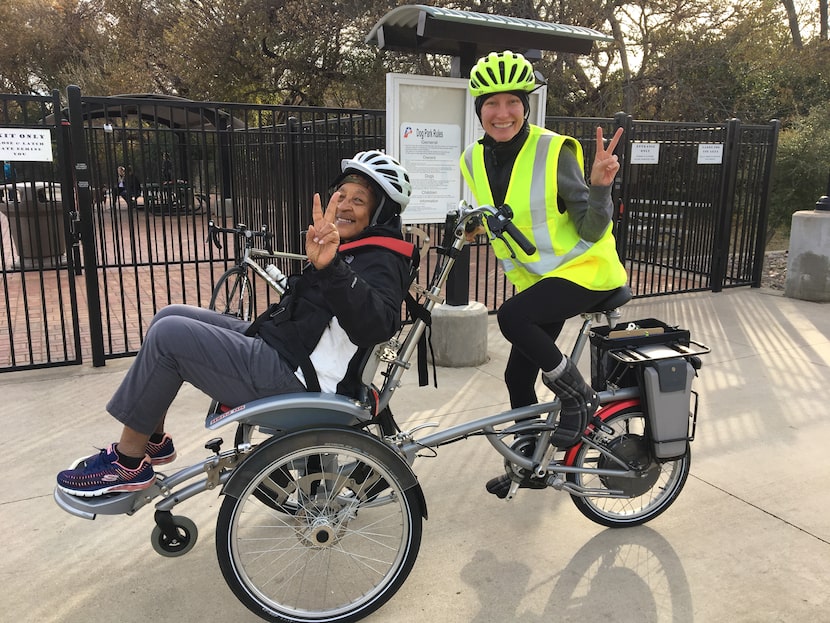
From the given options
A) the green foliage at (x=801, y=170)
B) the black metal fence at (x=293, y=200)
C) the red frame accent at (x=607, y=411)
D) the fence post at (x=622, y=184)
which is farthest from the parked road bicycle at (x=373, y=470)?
the green foliage at (x=801, y=170)

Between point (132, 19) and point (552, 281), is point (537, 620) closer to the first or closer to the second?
point (552, 281)

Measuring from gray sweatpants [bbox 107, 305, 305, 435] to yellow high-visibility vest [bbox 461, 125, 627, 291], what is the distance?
108 centimetres

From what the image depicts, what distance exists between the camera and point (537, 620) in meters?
2.48

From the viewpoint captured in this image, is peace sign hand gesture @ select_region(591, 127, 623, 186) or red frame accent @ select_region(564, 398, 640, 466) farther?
red frame accent @ select_region(564, 398, 640, 466)

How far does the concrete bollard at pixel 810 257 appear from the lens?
762 cm

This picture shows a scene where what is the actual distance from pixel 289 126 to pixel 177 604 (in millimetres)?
5177

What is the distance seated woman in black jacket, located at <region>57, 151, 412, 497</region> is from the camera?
2.28 metres

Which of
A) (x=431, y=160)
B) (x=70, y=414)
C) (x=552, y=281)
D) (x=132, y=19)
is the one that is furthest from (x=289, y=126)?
(x=132, y=19)

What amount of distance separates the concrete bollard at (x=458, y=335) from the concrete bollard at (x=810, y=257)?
4.54 meters

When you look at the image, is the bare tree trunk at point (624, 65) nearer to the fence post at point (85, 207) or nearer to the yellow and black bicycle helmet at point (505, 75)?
the fence post at point (85, 207)

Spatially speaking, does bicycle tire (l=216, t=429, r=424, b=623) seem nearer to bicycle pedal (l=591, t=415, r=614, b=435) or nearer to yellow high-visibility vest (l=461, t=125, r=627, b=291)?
bicycle pedal (l=591, t=415, r=614, b=435)

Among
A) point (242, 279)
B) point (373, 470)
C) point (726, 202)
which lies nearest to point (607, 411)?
point (373, 470)

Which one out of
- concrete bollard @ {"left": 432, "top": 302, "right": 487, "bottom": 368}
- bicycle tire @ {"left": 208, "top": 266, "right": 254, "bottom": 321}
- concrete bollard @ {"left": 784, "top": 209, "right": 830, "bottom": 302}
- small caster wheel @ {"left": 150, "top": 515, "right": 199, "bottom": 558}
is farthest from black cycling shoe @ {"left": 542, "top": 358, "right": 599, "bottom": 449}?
concrete bollard @ {"left": 784, "top": 209, "right": 830, "bottom": 302}

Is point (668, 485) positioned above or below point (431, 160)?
below
